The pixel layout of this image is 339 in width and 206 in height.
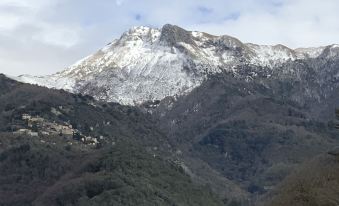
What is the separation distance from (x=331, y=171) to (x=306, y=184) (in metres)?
5.71

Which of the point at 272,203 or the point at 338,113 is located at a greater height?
the point at 338,113

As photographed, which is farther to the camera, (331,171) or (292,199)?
(331,171)

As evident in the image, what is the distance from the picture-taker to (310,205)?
81.6m

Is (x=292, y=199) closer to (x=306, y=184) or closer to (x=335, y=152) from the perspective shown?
(x=306, y=184)

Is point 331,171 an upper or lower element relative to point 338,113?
lower

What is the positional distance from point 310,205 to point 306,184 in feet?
25.5

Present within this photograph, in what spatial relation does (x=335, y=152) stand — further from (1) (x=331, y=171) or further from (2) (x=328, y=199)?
(2) (x=328, y=199)

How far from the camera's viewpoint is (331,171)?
306 ft

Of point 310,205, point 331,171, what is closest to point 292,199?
point 310,205

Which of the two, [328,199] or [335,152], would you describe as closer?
[328,199]

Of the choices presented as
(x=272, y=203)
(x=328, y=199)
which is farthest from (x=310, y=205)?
(x=272, y=203)

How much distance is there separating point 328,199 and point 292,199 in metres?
4.88

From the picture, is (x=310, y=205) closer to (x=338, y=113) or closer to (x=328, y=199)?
(x=328, y=199)

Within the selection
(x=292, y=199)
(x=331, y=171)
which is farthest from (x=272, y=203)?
(x=331, y=171)
